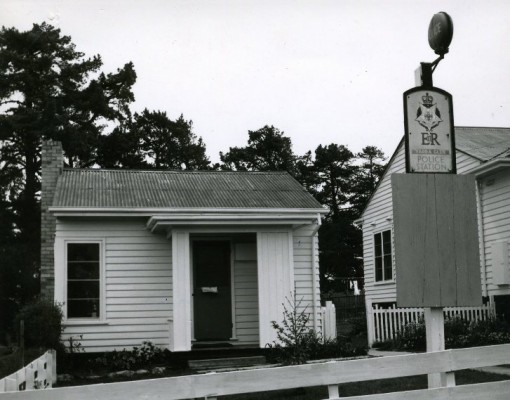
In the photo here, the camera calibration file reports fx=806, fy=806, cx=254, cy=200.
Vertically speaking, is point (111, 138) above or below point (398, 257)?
above

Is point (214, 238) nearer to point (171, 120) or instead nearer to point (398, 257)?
point (398, 257)

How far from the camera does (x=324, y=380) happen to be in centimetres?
694

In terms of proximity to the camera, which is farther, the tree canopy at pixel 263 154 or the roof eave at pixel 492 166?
the tree canopy at pixel 263 154

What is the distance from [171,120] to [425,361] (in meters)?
43.5

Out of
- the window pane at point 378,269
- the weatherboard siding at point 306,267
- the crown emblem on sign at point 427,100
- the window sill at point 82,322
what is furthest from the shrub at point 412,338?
the crown emblem on sign at point 427,100

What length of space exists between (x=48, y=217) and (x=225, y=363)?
5011 millimetres

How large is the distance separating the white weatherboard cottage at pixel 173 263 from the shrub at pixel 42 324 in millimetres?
826

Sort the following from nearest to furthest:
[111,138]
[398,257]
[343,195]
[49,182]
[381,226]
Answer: [398,257] → [49,182] → [381,226] → [111,138] → [343,195]

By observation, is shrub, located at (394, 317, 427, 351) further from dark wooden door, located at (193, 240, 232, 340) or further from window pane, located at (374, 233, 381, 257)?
window pane, located at (374, 233, 381, 257)

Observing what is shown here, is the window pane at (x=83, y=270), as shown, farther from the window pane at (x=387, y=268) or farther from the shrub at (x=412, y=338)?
the window pane at (x=387, y=268)

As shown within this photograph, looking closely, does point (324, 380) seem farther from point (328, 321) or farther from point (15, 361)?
point (328, 321)

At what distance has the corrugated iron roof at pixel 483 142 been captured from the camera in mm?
18403

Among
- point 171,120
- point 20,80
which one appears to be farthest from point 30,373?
point 171,120

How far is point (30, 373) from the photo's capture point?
9.48 meters
